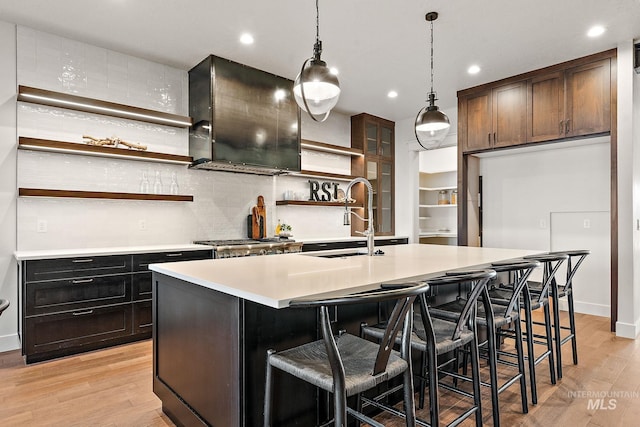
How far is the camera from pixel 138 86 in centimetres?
404

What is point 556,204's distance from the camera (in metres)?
4.72

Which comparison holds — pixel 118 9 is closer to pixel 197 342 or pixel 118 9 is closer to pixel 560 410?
pixel 197 342

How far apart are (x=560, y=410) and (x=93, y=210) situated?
4.08 metres

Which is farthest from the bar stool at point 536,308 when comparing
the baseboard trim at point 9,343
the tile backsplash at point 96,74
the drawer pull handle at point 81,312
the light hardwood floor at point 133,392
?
the baseboard trim at point 9,343

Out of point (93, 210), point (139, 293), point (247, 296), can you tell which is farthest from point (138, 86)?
point (247, 296)

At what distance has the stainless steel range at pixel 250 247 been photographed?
389cm

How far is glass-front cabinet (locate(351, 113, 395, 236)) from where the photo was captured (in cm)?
614

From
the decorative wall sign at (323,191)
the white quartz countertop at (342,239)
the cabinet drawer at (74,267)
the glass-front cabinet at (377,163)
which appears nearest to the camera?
the cabinet drawer at (74,267)

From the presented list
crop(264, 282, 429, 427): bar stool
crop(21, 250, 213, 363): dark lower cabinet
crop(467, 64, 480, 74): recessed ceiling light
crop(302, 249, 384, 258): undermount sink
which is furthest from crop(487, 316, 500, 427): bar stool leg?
crop(467, 64, 480, 74): recessed ceiling light

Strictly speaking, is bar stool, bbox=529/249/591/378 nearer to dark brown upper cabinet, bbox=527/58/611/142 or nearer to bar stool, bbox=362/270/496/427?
bar stool, bbox=362/270/496/427

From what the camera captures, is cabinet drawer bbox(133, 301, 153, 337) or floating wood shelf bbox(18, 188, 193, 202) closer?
floating wood shelf bbox(18, 188, 193, 202)

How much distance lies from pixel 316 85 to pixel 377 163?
13.6 ft

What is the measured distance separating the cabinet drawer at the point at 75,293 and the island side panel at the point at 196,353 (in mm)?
1397

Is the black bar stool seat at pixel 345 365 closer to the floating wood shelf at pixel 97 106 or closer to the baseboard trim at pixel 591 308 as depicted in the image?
the floating wood shelf at pixel 97 106
